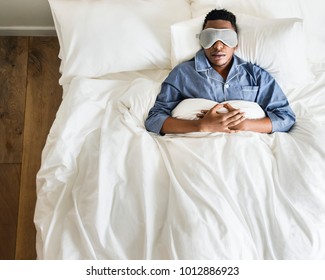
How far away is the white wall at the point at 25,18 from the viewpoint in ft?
5.45

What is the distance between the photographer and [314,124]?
1.29 meters

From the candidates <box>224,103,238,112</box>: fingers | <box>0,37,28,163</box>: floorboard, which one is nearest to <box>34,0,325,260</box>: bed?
<box>224,103,238,112</box>: fingers

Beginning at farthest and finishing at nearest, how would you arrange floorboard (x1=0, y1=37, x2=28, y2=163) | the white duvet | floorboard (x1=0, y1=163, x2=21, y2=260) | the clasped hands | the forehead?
floorboard (x1=0, y1=37, x2=28, y2=163), floorboard (x1=0, y1=163, x2=21, y2=260), the forehead, the clasped hands, the white duvet

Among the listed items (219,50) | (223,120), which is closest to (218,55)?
(219,50)

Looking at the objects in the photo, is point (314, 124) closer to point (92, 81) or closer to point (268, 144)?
point (268, 144)

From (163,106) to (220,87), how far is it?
211 millimetres

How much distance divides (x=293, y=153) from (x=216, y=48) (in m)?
0.44

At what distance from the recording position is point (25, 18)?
1.75 metres

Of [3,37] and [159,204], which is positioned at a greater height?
[3,37]

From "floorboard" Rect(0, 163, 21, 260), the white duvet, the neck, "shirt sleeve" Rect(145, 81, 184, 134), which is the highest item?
the neck

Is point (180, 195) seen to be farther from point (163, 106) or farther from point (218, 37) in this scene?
point (218, 37)

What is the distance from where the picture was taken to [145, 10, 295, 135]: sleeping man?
129cm

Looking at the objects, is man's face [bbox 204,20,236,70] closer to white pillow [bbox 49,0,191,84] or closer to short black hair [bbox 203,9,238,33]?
short black hair [bbox 203,9,238,33]

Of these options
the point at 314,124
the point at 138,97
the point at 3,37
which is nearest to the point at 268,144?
the point at 314,124
